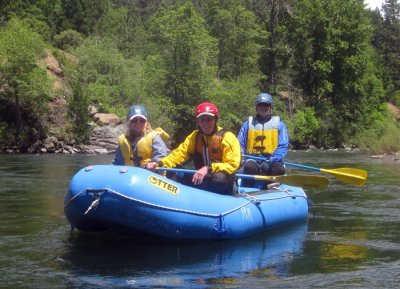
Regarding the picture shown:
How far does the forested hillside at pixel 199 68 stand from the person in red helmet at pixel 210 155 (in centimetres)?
1656

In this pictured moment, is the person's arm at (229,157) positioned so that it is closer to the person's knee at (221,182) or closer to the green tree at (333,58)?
the person's knee at (221,182)

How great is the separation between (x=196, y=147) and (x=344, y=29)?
32857 mm

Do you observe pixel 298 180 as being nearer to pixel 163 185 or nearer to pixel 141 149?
pixel 141 149

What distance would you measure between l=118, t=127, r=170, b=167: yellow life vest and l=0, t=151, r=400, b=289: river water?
2.64 ft

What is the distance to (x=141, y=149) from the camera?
6.16 m

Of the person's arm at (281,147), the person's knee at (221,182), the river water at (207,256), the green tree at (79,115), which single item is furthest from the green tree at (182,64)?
the person's knee at (221,182)

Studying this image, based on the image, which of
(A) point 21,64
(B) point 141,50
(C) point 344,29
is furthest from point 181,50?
(B) point 141,50

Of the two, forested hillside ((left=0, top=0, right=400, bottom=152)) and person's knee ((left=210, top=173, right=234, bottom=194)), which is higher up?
forested hillside ((left=0, top=0, right=400, bottom=152))

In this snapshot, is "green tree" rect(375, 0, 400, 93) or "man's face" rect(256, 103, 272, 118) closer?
"man's face" rect(256, 103, 272, 118)

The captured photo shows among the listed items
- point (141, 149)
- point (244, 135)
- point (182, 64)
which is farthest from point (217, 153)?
point (182, 64)

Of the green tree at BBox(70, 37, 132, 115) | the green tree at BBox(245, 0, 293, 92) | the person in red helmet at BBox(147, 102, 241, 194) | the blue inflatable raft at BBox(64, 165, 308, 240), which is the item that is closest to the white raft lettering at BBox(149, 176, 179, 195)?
the blue inflatable raft at BBox(64, 165, 308, 240)

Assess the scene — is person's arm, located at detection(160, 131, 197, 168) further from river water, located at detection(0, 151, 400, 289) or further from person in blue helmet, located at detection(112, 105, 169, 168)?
river water, located at detection(0, 151, 400, 289)

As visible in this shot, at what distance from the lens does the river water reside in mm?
4383

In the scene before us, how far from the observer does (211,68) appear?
30.6 metres
